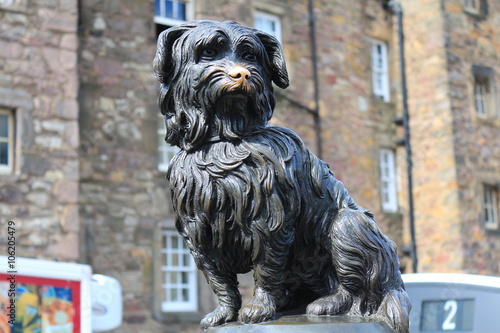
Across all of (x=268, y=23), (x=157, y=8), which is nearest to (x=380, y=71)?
(x=268, y=23)

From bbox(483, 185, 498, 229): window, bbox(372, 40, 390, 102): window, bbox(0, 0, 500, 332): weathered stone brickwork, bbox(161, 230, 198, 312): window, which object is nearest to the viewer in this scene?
bbox(0, 0, 500, 332): weathered stone brickwork

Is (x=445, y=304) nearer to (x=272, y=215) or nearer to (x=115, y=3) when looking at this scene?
(x=272, y=215)

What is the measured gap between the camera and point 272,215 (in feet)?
9.88

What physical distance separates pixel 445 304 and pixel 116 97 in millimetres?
8925

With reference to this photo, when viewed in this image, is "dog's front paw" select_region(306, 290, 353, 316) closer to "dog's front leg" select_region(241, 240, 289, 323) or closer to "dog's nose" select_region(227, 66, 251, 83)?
"dog's front leg" select_region(241, 240, 289, 323)

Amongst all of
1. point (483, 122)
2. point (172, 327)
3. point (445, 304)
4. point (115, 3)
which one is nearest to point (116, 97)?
point (115, 3)

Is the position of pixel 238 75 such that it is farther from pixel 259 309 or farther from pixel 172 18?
pixel 172 18

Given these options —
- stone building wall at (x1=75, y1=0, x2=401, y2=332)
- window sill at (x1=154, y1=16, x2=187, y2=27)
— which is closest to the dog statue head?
stone building wall at (x1=75, y1=0, x2=401, y2=332)

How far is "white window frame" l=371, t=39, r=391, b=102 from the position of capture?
19.7m

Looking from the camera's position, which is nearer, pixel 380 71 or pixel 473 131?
pixel 380 71

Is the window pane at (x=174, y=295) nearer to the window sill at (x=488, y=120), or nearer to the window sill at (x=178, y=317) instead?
the window sill at (x=178, y=317)

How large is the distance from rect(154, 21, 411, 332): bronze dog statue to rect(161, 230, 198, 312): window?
11007 millimetres

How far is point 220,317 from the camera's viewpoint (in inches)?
125

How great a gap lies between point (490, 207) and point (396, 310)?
1798 centimetres
